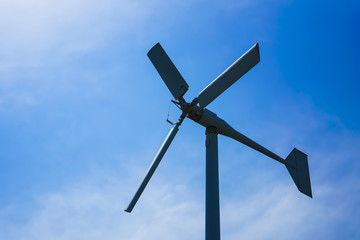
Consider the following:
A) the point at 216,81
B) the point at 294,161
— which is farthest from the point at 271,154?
the point at 216,81

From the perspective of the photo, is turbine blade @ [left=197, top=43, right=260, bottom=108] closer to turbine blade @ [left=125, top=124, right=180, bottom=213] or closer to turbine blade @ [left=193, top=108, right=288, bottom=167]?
turbine blade @ [left=193, top=108, right=288, bottom=167]

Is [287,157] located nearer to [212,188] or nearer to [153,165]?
[212,188]

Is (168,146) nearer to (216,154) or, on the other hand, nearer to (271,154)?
(216,154)

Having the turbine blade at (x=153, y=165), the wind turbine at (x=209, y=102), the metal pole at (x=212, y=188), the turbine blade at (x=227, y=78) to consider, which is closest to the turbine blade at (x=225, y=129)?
the wind turbine at (x=209, y=102)

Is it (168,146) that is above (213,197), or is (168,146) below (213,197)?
above

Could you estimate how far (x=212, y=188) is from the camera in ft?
48.8

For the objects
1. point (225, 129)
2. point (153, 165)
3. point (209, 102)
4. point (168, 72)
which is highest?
point (168, 72)

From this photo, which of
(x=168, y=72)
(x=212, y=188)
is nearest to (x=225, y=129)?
(x=212, y=188)

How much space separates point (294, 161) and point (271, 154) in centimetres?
297

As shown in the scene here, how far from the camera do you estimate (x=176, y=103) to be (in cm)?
1606

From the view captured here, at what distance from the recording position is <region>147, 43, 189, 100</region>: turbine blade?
16.1 meters

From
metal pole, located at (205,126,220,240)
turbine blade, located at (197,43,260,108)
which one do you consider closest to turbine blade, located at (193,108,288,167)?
metal pole, located at (205,126,220,240)

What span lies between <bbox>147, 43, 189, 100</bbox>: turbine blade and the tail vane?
8625 mm

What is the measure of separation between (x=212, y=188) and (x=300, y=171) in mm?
8516
